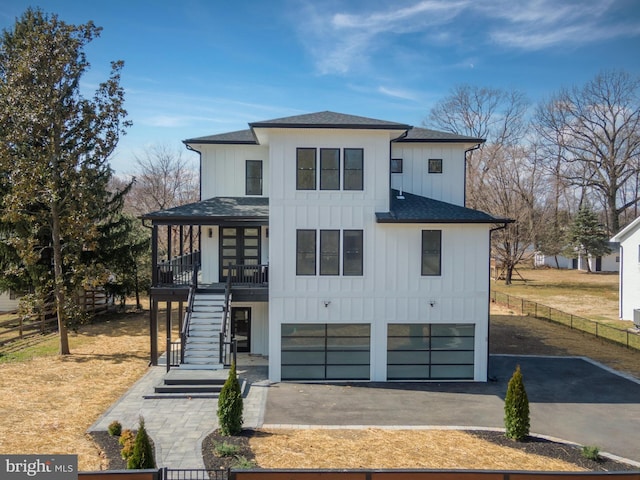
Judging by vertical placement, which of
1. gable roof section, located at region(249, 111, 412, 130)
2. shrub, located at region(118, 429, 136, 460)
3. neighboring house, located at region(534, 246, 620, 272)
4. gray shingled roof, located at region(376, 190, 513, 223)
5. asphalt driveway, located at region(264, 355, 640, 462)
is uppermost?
gable roof section, located at region(249, 111, 412, 130)

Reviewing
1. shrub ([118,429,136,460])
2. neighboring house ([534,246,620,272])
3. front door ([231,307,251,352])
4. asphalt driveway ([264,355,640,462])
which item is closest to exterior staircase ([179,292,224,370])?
front door ([231,307,251,352])

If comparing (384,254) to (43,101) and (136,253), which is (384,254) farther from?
(136,253)

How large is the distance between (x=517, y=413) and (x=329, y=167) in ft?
28.9

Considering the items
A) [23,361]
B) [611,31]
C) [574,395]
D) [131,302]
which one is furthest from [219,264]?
[611,31]

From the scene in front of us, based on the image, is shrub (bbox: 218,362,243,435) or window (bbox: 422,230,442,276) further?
window (bbox: 422,230,442,276)

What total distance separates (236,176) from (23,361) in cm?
1020

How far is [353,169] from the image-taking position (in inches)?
622

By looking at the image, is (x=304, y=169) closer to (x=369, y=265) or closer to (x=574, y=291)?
(x=369, y=265)

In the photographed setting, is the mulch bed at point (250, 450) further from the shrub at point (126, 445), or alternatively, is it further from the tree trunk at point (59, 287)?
the tree trunk at point (59, 287)

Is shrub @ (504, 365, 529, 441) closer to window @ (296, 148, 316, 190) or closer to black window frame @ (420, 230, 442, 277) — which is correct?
black window frame @ (420, 230, 442, 277)

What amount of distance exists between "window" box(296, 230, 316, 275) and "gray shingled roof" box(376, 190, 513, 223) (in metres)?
2.20

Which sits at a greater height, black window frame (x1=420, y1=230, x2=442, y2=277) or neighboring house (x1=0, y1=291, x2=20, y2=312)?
black window frame (x1=420, y1=230, x2=442, y2=277)
